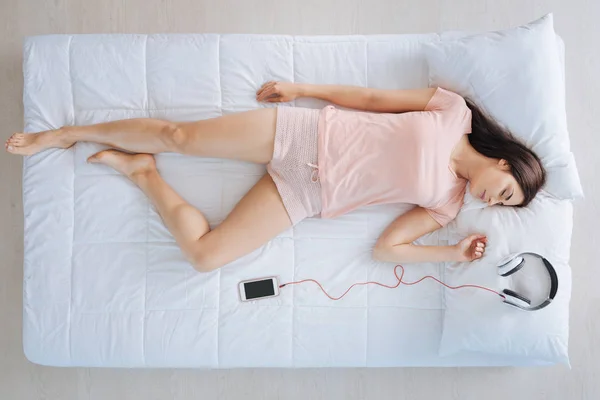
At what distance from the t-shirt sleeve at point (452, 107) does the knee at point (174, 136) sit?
2.60 feet

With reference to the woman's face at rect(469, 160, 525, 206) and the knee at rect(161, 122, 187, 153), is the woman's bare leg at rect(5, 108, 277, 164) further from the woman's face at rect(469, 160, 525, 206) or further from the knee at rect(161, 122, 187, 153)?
the woman's face at rect(469, 160, 525, 206)

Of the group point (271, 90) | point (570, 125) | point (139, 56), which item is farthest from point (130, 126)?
point (570, 125)

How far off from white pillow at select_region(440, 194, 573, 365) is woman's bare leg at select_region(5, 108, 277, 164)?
740mm

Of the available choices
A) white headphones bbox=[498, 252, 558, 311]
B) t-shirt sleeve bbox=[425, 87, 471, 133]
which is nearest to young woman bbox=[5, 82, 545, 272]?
t-shirt sleeve bbox=[425, 87, 471, 133]

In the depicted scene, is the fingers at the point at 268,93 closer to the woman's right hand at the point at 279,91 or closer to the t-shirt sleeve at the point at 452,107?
the woman's right hand at the point at 279,91

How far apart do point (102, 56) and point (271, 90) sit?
574mm

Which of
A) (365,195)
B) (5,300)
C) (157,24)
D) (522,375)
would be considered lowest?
(522,375)

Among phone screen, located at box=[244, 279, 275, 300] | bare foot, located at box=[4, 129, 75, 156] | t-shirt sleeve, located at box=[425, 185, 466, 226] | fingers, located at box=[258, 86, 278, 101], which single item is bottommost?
phone screen, located at box=[244, 279, 275, 300]

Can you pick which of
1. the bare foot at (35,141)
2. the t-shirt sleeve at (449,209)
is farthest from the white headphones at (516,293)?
the bare foot at (35,141)

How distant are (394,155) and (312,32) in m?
0.68

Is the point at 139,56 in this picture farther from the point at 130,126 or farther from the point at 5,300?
the point at 5,300

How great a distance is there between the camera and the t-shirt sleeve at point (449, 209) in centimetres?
150

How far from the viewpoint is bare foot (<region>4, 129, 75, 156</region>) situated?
4.94 feet

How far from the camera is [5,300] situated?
1785 millimetres
